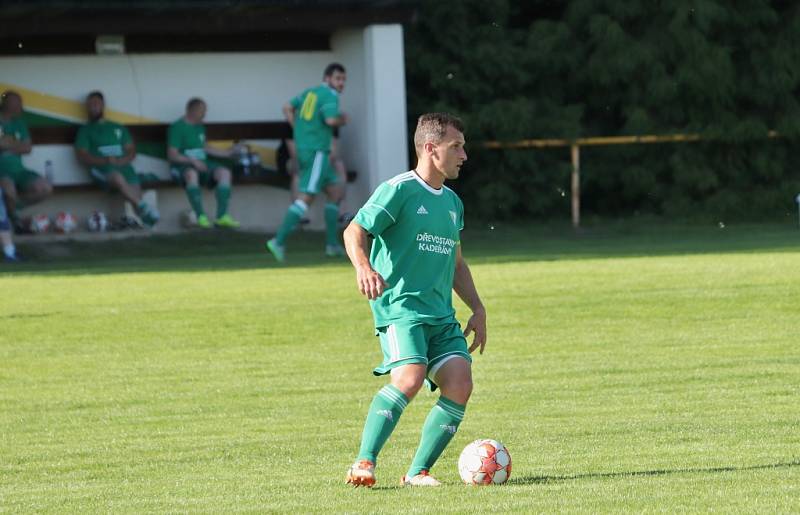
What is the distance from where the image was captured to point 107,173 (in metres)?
21.6

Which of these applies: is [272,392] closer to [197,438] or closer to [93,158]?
[197,438]

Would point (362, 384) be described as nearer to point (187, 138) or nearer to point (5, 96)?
point (187, 138)

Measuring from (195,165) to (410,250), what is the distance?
15442mm

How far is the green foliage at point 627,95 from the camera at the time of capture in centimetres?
2467

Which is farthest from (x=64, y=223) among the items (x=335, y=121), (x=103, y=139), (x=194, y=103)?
(x=335, y=121)

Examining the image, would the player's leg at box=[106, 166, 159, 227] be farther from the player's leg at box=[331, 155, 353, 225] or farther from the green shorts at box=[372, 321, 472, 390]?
the green shorts at box=[372, 321, 472, 390]

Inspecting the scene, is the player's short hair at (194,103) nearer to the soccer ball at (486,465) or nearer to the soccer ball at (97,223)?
the soccer ball at (97,223)

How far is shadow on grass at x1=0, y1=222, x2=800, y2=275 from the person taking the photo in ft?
58.9

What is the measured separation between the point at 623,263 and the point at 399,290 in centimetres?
1032

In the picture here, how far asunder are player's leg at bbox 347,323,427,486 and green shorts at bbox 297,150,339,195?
12090 mm

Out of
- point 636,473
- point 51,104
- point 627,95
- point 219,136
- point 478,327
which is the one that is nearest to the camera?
point 636,473

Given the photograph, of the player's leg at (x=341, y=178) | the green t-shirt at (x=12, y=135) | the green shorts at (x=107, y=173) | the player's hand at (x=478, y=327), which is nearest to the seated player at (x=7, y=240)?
the green t-shirt at (x=12, y=135)

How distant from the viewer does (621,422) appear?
347 inches

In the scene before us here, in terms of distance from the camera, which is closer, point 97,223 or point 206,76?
point 97,223
